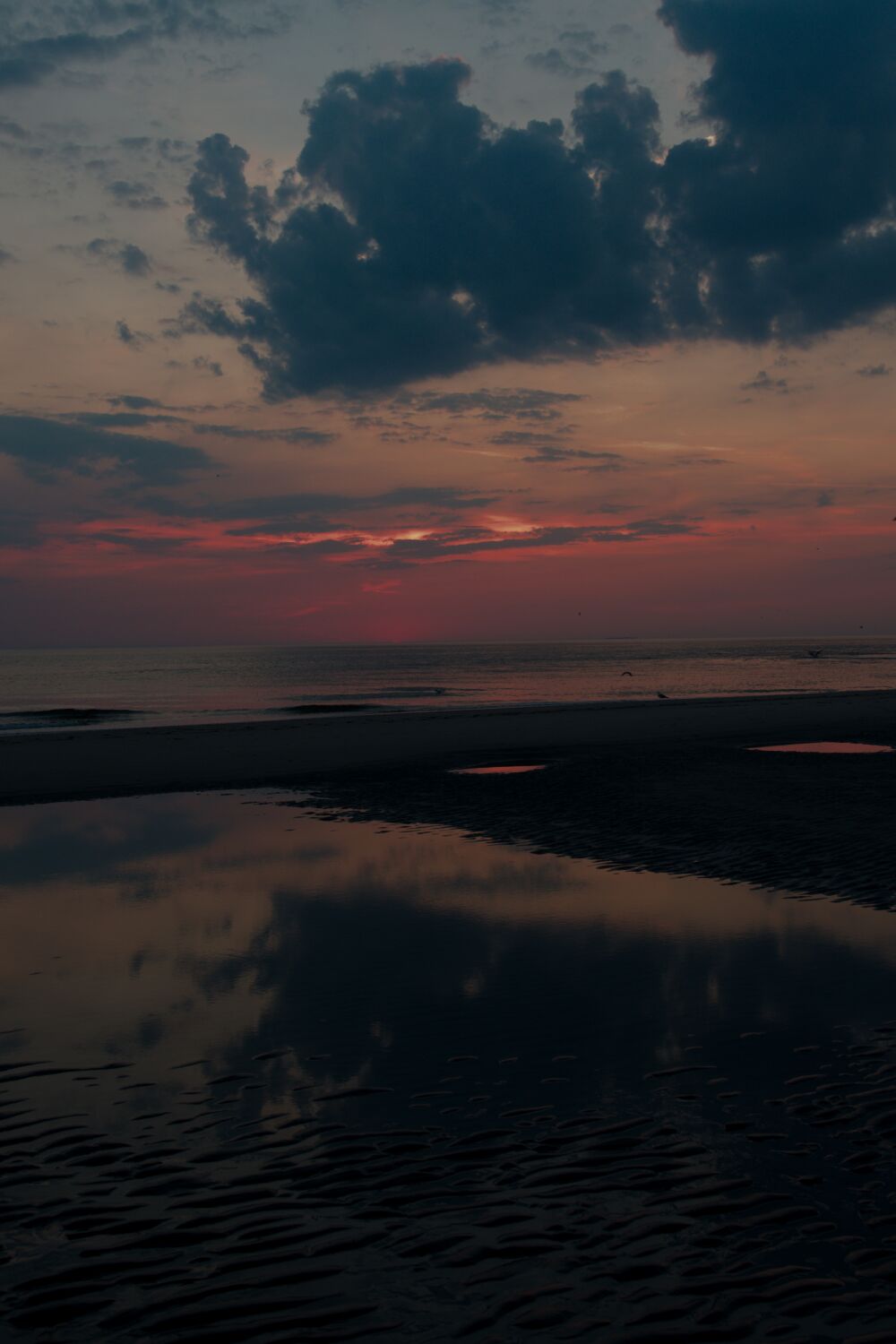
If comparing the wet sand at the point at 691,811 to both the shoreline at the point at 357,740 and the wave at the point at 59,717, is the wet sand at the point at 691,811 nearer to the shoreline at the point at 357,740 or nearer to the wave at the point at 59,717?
the shoreline at the point at 357,740

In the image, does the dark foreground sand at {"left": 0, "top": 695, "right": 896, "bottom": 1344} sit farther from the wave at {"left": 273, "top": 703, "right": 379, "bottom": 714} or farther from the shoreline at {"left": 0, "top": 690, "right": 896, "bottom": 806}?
the wave at {"left": 273, "top": 703, "right": 379, "bottom": 714}

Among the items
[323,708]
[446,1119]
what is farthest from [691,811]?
[323,708]

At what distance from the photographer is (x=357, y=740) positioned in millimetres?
35969

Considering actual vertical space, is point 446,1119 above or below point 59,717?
below

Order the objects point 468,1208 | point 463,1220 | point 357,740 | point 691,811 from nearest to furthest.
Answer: point 463,1220 → point 468,1208 → point 691,811 → point 357,740

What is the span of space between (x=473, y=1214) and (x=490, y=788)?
58.8ft

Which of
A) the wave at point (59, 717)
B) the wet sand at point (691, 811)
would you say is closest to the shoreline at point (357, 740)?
the wet sand at point (691, 811)

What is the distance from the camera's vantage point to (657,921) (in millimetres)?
11555

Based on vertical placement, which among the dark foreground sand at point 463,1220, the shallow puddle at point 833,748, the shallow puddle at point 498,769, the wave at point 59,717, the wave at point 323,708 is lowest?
the shallow puddle at point 833,748

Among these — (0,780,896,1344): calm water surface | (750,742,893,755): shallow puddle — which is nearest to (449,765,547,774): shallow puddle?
(750,742,893,755): shallow puddle

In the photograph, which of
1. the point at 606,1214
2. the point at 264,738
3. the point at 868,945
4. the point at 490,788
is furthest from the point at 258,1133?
the point at 264,738

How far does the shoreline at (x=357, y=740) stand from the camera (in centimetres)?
2650

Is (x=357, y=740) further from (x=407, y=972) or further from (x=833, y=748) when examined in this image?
(x=407, y=972)

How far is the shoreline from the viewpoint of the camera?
1043 inches
